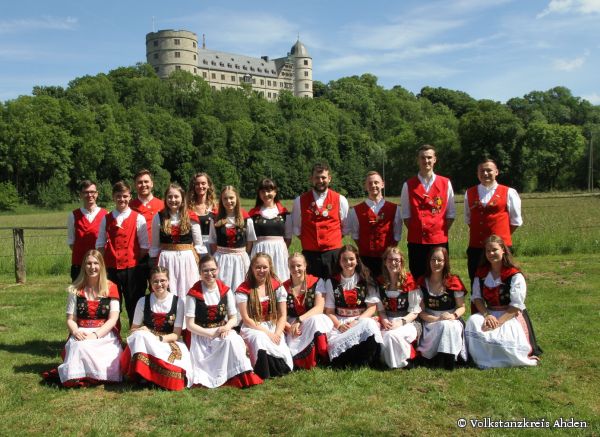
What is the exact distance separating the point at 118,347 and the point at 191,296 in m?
0.84

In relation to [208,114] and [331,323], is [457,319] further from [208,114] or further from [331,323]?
[208,114]

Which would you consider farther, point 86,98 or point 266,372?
point 86,98

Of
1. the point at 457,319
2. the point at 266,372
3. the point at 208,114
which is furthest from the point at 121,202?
the point at 208,114

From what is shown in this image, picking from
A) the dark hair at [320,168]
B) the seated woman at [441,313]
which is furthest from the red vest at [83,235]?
the seated woman at [441,313]

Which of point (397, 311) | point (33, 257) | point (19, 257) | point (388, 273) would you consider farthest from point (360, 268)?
point (33, 257)

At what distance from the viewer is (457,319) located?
5293 mm

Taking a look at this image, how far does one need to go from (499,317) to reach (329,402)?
6.52 feet

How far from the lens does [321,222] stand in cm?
608

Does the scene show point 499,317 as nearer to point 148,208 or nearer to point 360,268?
point 360,268

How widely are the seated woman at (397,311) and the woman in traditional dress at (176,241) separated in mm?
→ 2006

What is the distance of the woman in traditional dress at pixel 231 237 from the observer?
5.91 meters

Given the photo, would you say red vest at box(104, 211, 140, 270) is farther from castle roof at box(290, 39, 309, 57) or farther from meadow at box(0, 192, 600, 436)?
castle roof at box(290, 39, 309, 57)

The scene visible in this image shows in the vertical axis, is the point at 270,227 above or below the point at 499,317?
above

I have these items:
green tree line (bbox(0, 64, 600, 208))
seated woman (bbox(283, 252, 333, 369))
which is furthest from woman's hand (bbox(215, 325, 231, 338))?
green tree line (bbox(0, 64, 600, 208))
